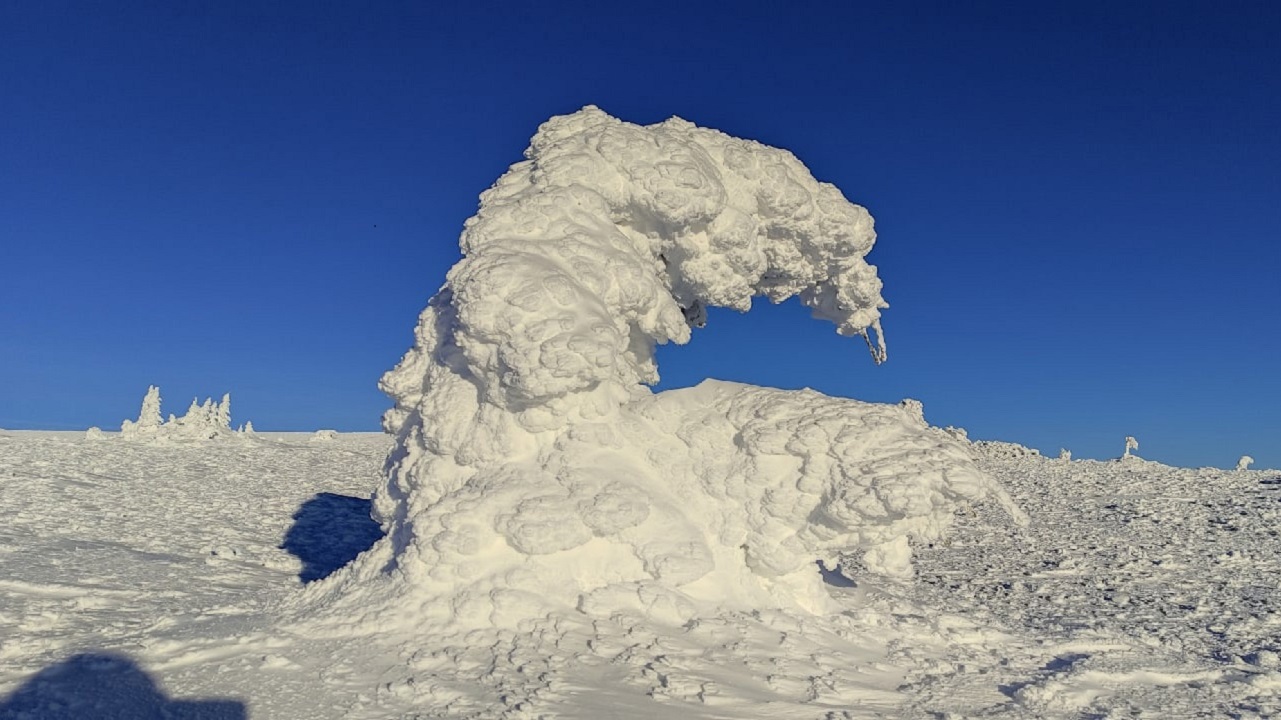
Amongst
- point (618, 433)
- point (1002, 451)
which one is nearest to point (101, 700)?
point (618, 433)

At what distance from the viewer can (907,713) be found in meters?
7.07

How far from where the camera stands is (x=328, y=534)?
1548 centimetres

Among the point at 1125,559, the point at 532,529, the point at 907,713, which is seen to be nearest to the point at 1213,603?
the point at 1125,559

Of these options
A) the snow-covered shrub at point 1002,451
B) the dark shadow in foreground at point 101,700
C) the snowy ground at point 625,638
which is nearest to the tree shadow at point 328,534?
the snowy ground at point 625,638

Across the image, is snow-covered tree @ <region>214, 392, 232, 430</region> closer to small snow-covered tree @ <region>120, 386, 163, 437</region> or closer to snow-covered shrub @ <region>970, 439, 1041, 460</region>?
small snow-covered tree @ <region>120, 386, 163, 437</region>

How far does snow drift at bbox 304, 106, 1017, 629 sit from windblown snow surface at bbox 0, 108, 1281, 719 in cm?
4

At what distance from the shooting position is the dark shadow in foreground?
630 cm

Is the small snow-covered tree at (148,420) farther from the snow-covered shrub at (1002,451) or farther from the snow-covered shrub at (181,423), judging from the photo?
the snow-covered shrub at (1002,451)

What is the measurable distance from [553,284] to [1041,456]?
31.3 meters

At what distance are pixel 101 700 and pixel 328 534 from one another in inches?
358

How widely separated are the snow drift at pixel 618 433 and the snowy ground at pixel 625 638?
834mm

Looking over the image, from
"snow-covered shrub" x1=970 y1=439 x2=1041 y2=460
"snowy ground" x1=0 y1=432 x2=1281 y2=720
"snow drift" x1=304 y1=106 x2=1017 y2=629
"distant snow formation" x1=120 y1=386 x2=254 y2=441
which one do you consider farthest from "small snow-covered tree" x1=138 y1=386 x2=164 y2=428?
"snow-covered shrub" x1=970 y1=439 x2=1041 y2=460

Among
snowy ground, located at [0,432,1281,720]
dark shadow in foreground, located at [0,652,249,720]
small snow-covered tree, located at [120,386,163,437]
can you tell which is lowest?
dark shadow in foreground, located at [0,652,249,720]

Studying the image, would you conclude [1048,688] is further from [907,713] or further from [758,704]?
[758,704]
